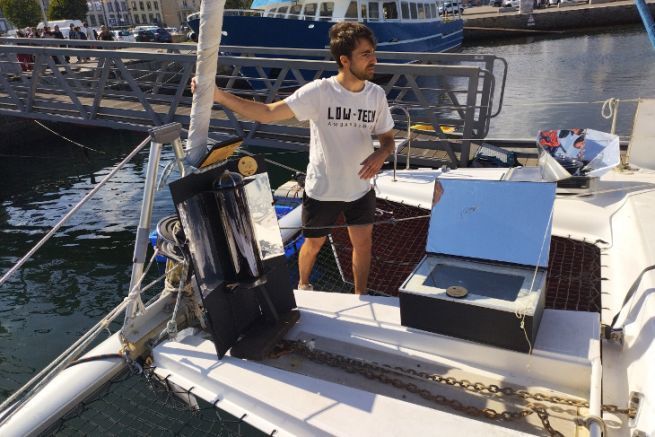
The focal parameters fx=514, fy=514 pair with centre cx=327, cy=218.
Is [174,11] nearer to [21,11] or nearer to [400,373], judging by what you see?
[21,11]

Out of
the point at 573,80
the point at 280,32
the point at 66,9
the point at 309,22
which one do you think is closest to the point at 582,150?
the point at 309,22

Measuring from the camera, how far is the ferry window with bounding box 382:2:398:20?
773 inches

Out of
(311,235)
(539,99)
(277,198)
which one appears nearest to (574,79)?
(539,99)

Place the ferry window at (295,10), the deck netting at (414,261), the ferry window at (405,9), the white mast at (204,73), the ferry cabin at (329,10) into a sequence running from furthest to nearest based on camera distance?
the ferry window at (405,9) → the ferry window at (295,10) → the ferry cabin at (329,10) → the deck netting at (414,261) → the white mast at (204,73)

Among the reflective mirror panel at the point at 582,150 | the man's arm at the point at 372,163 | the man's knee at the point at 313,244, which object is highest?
the man's arm at the point at 372,163

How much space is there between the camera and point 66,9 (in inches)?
2114

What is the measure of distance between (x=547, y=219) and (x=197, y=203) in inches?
69.5

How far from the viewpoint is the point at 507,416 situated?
2.14 metres

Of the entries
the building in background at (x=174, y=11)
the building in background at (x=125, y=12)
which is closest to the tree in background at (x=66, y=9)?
the building in background at (x=174, y=11)

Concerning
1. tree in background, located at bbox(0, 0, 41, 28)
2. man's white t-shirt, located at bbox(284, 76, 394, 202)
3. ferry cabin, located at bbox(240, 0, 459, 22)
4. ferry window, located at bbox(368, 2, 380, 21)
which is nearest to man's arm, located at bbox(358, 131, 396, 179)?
man's white t-shirt, located at bbox(284, 76, 394, 202)

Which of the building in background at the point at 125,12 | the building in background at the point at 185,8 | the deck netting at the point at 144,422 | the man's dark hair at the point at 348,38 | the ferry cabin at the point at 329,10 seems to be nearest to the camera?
the man's dark hair at the point at 348,38

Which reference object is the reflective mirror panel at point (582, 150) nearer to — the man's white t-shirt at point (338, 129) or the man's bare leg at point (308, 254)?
the man's white t-shirt at point (338, 129)

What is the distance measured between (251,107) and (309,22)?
16095 mm

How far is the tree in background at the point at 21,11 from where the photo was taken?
4666cm
